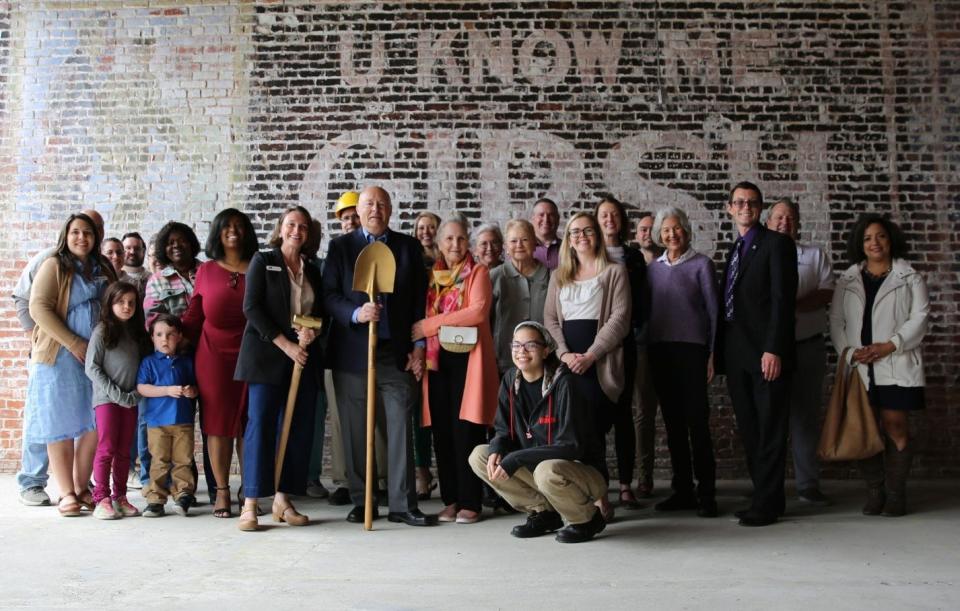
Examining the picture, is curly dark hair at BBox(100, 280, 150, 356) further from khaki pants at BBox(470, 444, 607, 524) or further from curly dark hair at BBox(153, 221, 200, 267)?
khaki pants at BBox(470, 444, 607, 524)

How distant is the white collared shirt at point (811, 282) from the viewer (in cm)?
501

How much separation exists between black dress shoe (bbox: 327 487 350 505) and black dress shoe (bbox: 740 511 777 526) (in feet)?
7.13

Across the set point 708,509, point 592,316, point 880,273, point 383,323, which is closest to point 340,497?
point 383,323

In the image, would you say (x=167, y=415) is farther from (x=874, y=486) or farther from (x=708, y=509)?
(x=874, y=486)

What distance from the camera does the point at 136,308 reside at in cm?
456

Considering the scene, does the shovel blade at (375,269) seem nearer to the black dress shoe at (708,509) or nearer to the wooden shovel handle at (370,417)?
the wooden shovel handle at (370,417)

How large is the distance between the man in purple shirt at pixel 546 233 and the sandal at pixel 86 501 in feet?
9.26

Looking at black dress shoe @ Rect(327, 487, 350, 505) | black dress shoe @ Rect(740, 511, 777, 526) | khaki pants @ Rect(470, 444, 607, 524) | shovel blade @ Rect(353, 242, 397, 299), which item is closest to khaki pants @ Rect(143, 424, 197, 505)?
black dress shoe @ Rect(327, 487, 350, 505)

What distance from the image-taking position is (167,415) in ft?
14.5

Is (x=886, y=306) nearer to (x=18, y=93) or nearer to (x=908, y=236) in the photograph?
(x=908, y=236)

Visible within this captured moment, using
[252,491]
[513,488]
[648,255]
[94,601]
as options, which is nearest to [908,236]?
[648,255]

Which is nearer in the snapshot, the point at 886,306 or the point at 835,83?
the point at 886,306

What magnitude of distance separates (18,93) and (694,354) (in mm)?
5133

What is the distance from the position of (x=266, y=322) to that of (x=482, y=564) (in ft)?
5.24
